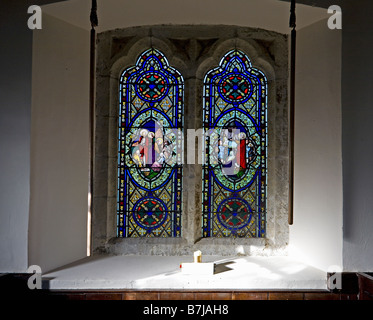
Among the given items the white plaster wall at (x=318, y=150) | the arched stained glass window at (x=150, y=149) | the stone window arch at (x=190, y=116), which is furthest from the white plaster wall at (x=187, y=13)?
the arched stained glass window at (x=150, y=149)

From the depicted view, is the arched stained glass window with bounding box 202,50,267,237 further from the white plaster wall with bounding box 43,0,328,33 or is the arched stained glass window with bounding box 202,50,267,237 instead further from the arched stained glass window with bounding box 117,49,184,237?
the white plaster wall with bounding box 43,0,328,33

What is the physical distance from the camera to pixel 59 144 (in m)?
3.03

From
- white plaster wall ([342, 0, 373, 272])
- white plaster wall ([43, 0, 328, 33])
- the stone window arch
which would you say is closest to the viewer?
white plaster wall ([342, 0, 373, 272])

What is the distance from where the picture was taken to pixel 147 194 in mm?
3459

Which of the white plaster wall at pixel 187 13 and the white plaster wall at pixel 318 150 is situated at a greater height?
the white plaster wall at pixel 187 13

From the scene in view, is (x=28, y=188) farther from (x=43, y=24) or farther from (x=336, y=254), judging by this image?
(x=336, y=254)

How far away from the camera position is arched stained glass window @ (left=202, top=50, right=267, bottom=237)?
3439 millimetres

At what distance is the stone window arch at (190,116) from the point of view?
3367 millimetres

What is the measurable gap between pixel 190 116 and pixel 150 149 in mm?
435

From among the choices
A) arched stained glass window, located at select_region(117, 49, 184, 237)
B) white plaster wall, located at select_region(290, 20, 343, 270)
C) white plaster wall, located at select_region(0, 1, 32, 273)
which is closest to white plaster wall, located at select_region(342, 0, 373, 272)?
white plaster wall, located at select_region(290, 20, 343, 270)

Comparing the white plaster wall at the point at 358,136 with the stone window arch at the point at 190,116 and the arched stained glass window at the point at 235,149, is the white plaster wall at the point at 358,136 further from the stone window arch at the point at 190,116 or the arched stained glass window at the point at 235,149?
the arched stained glass window at the point at 235,149

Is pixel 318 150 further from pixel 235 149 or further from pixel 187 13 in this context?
pixel 187 13

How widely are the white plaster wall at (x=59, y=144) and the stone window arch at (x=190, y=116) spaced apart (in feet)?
0.51

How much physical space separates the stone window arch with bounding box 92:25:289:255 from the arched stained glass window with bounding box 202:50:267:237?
0.20 feet
